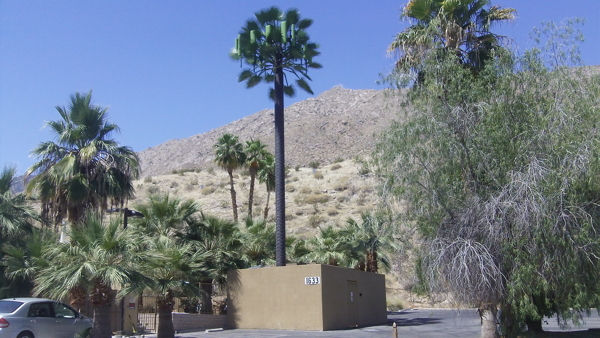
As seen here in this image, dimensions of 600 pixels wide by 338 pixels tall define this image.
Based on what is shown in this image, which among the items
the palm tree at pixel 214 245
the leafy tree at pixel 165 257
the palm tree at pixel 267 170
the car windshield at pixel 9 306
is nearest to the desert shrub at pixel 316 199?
the palm tree at pixel 267 170

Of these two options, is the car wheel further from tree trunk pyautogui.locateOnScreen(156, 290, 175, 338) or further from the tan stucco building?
the tan stucco building

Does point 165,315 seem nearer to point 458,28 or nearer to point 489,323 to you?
point 489,323

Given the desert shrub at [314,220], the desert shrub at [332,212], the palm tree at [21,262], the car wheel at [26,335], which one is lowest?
the car wheel at [26,335]

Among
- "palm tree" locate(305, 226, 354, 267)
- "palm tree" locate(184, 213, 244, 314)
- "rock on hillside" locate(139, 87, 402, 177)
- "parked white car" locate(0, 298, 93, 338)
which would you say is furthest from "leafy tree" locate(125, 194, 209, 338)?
"rock on hillside" locate(139, 87, 402, 177)

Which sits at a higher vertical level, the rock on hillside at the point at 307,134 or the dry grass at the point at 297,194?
the rock on hillside at the point at 307,134

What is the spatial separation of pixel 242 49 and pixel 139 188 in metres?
44.1

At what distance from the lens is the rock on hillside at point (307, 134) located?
8994 cm

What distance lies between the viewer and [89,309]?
21312 mm

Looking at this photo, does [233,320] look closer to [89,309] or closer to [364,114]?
[89,309]

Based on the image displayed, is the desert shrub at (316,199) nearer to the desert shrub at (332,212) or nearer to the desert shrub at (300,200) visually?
the desert shrub at (300,200)

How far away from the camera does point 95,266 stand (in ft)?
51.9

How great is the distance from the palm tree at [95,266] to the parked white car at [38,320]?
0.68 m

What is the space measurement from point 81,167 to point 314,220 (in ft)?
110

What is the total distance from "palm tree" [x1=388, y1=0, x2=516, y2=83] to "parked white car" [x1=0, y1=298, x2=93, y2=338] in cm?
1223
